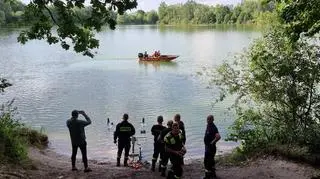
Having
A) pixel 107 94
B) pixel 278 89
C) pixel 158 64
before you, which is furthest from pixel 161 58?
pixel 278 89

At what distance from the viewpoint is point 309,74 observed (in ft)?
50.6

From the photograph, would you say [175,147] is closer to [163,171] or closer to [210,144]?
[210,144]

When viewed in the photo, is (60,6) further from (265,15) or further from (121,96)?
(121,96)

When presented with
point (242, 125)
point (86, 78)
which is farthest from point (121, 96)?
point (242, 125)

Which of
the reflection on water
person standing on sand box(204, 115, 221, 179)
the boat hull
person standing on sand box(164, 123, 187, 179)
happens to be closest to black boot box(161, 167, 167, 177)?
person standing on sand box(204, 115, 221, 179)

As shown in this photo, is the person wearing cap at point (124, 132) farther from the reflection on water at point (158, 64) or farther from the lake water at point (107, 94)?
the reflection on water at point (158, 64)

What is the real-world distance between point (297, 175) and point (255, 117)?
3958mm

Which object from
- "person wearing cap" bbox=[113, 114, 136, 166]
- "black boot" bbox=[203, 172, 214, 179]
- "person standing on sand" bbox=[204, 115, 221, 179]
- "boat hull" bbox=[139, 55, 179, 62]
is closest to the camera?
"person standing on sand" bbox=[204, 115, 221, 179]

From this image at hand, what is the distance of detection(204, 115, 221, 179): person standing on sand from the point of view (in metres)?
11.9

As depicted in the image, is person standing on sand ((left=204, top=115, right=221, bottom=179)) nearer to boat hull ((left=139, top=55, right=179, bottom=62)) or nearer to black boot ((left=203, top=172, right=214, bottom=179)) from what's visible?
black boot ((left=203, top=172, right=214, bottom=179))

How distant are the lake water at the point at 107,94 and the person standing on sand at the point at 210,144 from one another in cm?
676

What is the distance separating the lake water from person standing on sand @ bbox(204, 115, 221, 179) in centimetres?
676

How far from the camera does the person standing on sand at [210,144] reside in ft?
38.9

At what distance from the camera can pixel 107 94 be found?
38.0 metres
